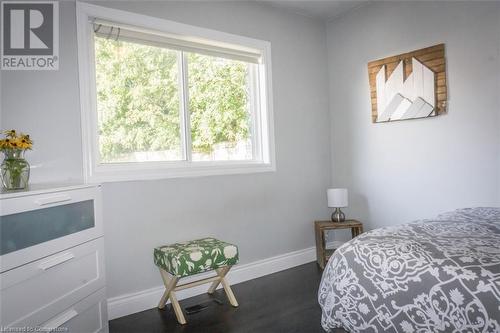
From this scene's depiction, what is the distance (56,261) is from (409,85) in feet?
9.79

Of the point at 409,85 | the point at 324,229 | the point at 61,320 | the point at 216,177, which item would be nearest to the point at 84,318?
the point at 61,320

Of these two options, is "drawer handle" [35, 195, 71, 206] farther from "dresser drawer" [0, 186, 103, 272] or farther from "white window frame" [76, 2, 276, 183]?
"white window frame" [76, 2, 276, 183]

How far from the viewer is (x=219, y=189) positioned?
299 cm

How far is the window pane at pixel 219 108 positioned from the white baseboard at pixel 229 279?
40.2 inches

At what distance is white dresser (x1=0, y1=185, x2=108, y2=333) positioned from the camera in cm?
146

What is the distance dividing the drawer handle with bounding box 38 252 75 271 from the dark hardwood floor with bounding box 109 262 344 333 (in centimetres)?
77

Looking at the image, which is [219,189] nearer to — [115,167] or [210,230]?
[210,230]

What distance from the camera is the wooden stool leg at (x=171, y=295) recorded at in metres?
2.31

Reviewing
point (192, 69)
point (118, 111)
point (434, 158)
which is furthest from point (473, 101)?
point (118, 111)

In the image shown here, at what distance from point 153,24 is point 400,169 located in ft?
8.18

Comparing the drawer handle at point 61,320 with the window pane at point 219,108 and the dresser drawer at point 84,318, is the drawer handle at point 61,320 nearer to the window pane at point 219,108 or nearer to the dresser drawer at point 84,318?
→ the dresser drawer at point 84,318

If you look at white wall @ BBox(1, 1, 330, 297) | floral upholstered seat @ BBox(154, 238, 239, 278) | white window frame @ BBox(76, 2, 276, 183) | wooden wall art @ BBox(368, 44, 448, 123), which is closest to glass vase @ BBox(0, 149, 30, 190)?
white wall @ BBox(1, 1, 330, 297)

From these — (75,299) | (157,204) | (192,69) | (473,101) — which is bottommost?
(75,299)

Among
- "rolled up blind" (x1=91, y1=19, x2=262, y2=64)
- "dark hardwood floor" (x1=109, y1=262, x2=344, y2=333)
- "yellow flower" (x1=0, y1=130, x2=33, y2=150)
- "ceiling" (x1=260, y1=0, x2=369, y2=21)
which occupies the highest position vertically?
"ceiling" (x1=260, y1=0, x2=369, y2=21)
